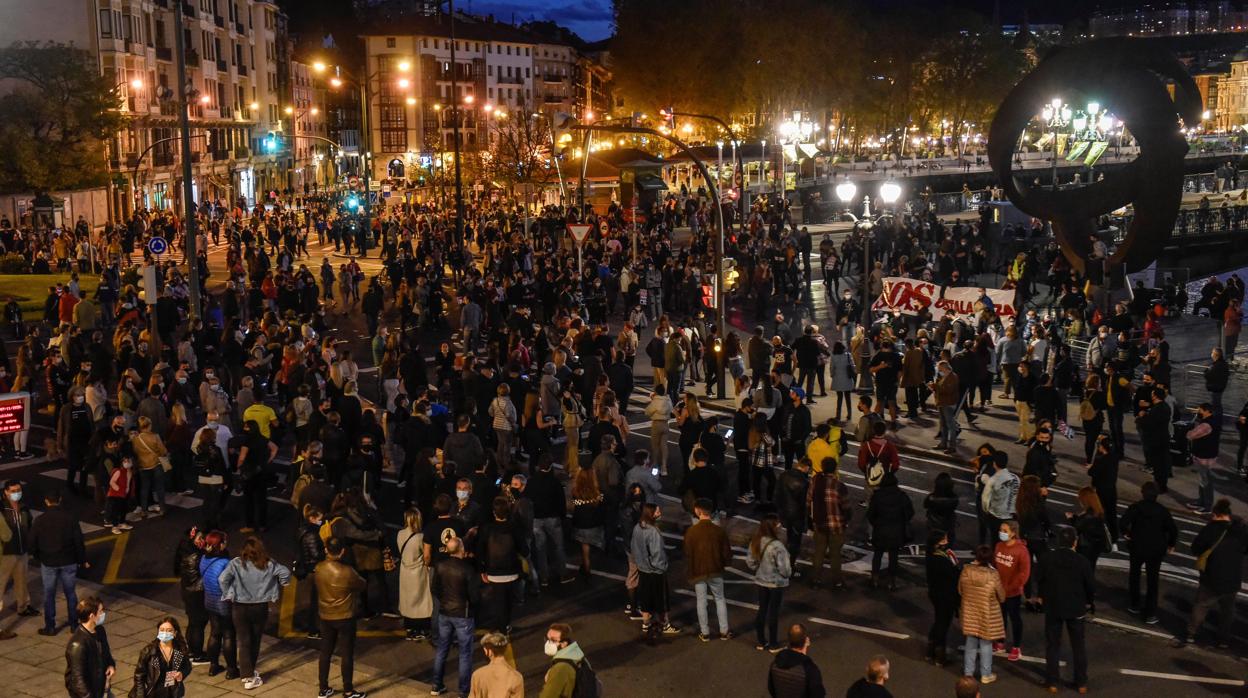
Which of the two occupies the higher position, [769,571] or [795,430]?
[795,430]

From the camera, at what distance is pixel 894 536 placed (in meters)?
13.5

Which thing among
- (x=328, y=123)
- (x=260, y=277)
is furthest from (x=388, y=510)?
(x=328, y=123)

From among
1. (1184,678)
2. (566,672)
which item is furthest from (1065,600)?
(566,672)

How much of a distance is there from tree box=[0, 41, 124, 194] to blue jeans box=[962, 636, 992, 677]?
47830mm

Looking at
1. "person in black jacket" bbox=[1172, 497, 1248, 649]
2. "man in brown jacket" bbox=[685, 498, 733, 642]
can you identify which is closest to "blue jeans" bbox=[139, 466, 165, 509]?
"man in brown jacket" bbox=[685, 498, 733, 642]

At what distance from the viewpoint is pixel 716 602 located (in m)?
12.4

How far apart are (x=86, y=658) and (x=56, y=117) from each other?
159ft

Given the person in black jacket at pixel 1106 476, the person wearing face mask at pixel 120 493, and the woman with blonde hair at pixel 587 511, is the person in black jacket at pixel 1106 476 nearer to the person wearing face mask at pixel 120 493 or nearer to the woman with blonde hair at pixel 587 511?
the woman with blonde hair at pixel 587 511

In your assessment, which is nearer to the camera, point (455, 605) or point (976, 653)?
point (455, 605)

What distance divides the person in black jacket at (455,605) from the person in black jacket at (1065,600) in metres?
4.85

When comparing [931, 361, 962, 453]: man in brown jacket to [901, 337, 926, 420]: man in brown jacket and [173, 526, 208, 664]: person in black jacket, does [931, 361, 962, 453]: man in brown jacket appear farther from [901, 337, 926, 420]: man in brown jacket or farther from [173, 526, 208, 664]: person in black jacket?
[173, 526, 208, 664]: person in black jacket

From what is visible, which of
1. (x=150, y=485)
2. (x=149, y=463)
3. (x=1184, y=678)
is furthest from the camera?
(x=150, y=485)

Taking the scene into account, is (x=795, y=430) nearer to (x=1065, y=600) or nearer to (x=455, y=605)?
(x=1065, y=600)

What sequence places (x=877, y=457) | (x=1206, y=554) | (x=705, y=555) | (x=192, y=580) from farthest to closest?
(x=877, y=457) → (x=1206, y=554) → (x=705, y=555) → (x=192, y=580)
